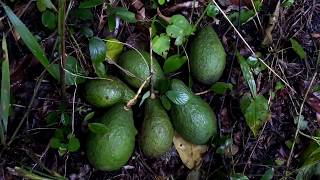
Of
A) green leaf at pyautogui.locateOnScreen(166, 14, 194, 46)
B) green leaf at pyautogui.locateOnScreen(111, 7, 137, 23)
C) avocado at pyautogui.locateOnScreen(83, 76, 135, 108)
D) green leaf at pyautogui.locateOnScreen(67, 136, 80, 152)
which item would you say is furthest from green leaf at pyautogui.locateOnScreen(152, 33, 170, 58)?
green leaf at pyautogui.locateOnScreen(67, 136, 80, 152)

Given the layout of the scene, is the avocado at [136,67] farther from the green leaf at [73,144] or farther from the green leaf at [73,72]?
the green leaf at [73,144]

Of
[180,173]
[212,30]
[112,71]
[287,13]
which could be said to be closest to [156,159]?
[180,173]

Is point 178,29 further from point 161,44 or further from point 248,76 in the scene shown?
point 248,76

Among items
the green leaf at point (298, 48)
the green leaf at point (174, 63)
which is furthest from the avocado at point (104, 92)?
the green leaf at point (298, 48)

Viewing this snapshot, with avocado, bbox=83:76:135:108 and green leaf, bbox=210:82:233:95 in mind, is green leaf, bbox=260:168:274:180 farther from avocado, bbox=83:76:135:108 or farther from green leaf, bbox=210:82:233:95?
avocado, bbox=83:76:135:108

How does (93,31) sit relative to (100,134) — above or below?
above

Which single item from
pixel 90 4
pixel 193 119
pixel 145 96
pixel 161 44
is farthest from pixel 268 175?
pixel 90 4

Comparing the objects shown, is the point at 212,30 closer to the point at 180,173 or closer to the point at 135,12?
the point at 135,12
